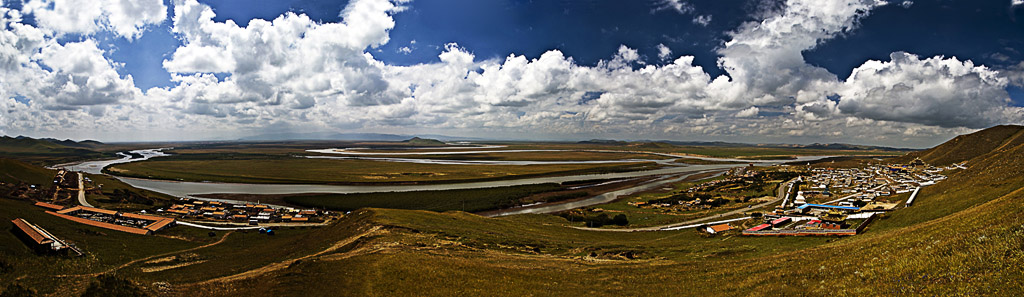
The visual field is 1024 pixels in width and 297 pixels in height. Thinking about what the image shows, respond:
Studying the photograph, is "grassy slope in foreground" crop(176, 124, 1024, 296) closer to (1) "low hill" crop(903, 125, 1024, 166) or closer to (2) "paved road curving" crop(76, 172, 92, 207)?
(2) "paved road curving" crop(76, 172, 92, 207)

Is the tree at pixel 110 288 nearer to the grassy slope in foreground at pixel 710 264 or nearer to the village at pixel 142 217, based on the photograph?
the grassy slope in foreground at pixel 710 264

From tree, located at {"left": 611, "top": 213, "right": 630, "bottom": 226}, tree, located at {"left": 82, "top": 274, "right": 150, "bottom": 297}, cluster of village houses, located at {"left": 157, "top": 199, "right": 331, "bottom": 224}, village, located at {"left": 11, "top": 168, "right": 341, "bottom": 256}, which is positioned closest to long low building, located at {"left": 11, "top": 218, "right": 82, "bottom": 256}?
village, located at {"left": 11, "top": 168, "right": 341, "bottom": 256}

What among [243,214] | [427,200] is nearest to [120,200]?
[243,214]

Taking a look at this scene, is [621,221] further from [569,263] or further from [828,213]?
[569,263]

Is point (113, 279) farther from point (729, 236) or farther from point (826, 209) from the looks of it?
point (826, 209)

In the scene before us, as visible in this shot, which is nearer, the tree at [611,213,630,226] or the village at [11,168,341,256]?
the village at [11,168,341,256]

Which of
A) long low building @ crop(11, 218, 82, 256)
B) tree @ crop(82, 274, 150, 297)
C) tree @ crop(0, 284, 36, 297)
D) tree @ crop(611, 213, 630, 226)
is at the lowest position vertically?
tree @ crop(611, 213, 630, 226)

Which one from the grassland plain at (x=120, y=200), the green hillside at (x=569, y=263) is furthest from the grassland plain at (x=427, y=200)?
the green hillside at (x=569, y=263)
